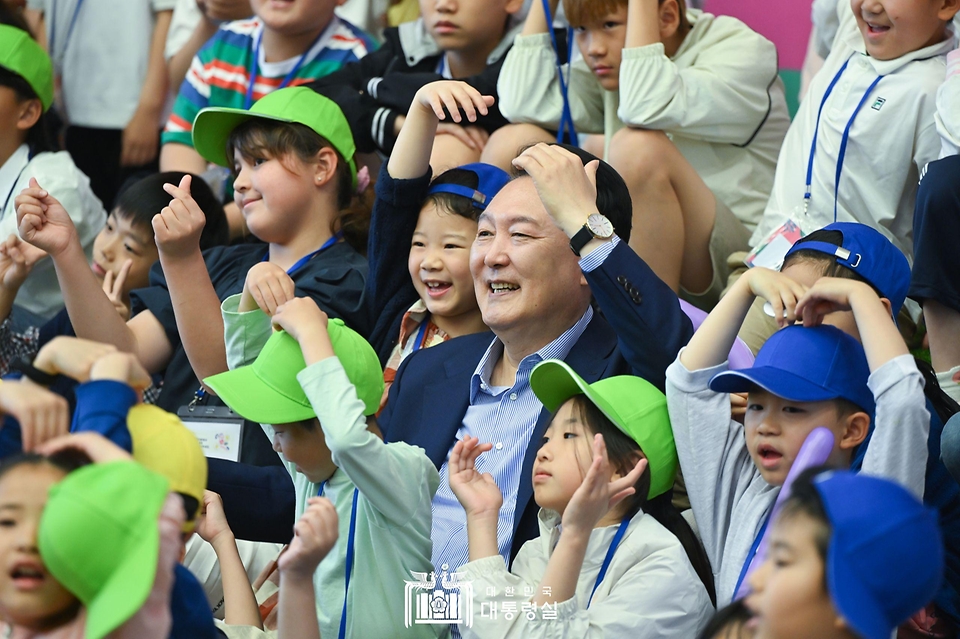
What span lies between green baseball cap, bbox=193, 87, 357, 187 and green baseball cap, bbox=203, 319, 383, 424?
100 cm

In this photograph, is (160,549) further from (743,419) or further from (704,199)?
(704,199)

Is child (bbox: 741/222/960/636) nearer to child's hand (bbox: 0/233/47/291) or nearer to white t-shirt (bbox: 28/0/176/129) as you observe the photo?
child's hand (bbox: 0/233/47/291)

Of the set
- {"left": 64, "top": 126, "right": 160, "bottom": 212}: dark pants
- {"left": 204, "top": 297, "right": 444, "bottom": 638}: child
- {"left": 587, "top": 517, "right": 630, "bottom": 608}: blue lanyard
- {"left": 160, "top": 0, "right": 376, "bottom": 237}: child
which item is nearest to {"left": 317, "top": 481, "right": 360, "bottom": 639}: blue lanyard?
{"left": 204, "top": 297, "right": 444, "bottom": 638}: child

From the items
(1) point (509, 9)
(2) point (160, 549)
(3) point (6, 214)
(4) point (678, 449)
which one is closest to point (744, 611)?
(4) point (678, 449)

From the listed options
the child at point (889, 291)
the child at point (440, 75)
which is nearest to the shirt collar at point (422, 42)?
the child at point (440, 75)

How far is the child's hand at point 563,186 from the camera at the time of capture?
2.40 metres

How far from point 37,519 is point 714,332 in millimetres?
1190

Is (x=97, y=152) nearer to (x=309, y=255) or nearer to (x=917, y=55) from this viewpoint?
(x=309, y=255)

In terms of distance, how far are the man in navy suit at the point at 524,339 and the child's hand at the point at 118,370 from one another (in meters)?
0.84

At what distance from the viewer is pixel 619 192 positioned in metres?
2.64

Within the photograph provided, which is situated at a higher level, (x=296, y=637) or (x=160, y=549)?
(x=160, y=549)

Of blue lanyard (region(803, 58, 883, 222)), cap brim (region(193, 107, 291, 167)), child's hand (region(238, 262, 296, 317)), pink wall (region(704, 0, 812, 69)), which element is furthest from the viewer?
pink wall (region(704, 0, 812, 69))

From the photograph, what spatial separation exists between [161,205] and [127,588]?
88.1 inches

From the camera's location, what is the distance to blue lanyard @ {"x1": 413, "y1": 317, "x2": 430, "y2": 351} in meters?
2.90
